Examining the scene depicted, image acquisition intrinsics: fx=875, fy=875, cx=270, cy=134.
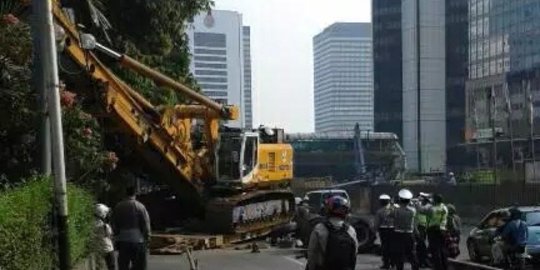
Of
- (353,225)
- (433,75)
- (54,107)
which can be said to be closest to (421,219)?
(353,225)

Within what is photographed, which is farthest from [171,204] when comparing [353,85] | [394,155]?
[353,85]

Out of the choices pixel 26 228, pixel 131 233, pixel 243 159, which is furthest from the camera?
A: pixel 243 159

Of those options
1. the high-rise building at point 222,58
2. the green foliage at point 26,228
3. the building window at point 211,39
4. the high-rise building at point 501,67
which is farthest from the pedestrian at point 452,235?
the high-rise building at point 501,67

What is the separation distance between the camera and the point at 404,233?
16203 millimetres

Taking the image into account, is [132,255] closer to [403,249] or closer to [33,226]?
[33,226]

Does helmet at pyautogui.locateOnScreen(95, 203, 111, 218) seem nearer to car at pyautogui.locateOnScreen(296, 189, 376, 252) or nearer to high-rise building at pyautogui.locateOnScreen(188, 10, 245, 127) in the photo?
car at pyautogui.locateOnScreen(296, 189, 376, 252)

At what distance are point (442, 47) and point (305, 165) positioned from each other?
1262 inches

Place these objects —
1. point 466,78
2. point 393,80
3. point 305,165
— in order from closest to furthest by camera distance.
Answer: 1. point 305,165
2. point 466,78
3. point 393,80

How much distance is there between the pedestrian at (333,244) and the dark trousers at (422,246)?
32.8 feet

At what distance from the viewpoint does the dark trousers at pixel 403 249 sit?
16.2 meters

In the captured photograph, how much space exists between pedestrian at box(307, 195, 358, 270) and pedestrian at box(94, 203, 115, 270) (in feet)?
20.8

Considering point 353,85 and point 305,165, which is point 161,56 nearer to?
point 305,165

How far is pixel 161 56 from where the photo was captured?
26.5 m

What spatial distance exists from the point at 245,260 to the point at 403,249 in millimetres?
5501
